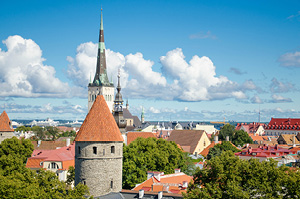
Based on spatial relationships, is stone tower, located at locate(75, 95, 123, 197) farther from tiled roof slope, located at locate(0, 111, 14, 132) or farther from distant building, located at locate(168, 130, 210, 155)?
distant building, located at locate(168, 130, 210, 155)

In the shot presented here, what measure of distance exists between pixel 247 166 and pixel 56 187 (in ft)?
48.7

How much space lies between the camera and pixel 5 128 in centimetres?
8269

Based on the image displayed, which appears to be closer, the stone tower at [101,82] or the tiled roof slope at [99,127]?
the tiled roof slope at [99,127]

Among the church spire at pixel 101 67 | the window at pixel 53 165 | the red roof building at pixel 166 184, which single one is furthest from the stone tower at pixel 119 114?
the church spire at pixel 101 67

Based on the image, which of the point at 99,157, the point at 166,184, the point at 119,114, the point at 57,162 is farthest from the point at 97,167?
the point at 119,114

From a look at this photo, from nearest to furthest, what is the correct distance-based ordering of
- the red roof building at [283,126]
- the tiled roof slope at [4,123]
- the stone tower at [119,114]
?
the stone tower at [119,114], the tiled roof slope at [4,123], the red roof building at [283,126]

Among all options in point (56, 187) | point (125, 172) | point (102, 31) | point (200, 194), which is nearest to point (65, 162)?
point (125, 172)

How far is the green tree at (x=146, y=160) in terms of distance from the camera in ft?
178

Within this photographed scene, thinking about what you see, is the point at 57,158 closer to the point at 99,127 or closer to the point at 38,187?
the point at 99,127

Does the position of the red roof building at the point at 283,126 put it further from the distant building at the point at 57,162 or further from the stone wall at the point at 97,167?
the stone wall at the point at 97,167

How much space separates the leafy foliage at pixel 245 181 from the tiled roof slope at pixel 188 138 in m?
74.6

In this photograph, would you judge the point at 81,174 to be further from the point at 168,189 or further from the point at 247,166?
the point at 247,166

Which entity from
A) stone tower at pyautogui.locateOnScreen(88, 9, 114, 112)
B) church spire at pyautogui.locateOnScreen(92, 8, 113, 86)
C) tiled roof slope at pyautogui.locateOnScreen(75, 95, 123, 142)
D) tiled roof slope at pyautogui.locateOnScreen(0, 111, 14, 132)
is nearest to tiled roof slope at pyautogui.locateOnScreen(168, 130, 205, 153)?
stone tower at pyautogui.locateOnScreen(88, 9, 114, 112)

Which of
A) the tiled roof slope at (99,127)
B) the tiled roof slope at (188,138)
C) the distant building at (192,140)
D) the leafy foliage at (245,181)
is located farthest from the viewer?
the tiled roof slope at (188,138)
